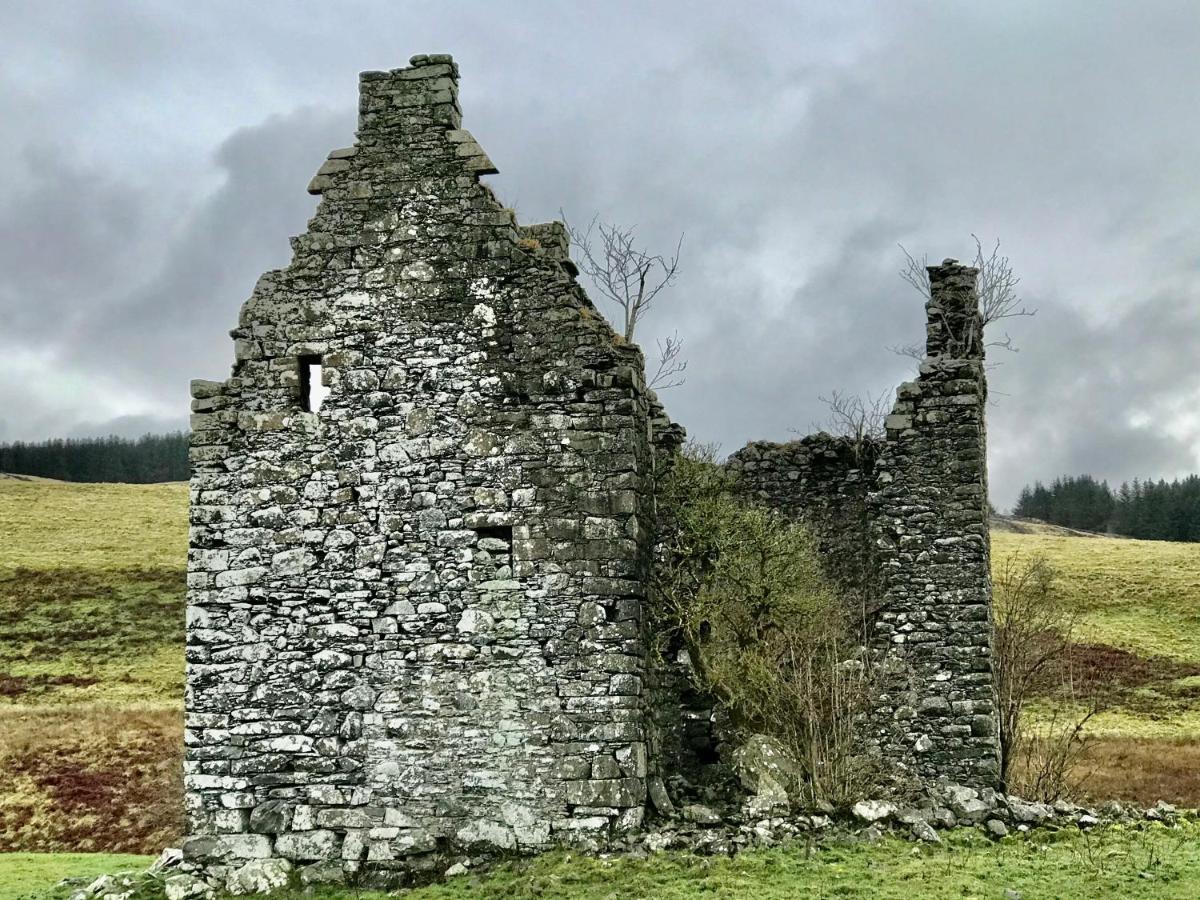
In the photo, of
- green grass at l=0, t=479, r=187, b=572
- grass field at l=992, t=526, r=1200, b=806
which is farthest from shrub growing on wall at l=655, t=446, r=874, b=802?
green grass at l=0, t=479, r=187, b=572

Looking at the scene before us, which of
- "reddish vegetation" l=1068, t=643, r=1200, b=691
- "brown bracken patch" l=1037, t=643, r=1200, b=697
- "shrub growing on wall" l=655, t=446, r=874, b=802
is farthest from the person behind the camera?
"reddish vegetation" l=1068, t=643, r=1200, b=691

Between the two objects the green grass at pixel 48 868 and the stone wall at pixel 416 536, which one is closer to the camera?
the stone wall at pixel 416 536

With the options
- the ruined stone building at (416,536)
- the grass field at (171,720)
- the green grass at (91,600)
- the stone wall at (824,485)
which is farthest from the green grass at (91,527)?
the ruined stone building at (416,536)

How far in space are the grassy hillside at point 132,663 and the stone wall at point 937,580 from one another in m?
7.80

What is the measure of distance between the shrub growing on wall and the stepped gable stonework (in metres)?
0.69

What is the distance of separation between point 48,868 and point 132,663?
102ft

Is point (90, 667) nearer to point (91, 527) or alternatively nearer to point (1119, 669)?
point (91, 527)

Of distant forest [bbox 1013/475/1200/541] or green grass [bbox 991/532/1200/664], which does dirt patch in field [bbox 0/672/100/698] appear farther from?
distant forest [bbox 1013/475/1200/541]

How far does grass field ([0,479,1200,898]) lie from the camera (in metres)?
10.6

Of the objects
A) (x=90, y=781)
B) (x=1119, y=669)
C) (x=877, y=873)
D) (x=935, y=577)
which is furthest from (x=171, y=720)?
(x=1119, y=669)

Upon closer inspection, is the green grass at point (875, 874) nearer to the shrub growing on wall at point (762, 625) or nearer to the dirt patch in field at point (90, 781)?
the shrub growing on wall at point (762, 625)

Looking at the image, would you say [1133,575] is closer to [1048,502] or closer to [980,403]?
[980,403]

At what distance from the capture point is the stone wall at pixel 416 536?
1165 centimetres

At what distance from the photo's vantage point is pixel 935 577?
16.3m
